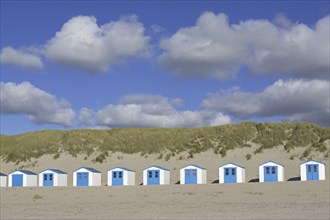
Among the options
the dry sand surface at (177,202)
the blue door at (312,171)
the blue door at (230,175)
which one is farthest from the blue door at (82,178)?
the blue door at (312,171)

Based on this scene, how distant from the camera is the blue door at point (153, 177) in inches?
1806

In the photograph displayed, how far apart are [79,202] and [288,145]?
29.3 m

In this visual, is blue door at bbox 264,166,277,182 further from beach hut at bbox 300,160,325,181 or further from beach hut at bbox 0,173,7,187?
beach hut at bbox 0,173,7,187

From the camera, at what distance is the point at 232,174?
44.4 m

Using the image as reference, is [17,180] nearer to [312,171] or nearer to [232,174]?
[232,174]

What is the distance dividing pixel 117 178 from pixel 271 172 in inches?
492

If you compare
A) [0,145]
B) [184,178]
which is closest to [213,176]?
[184,178]

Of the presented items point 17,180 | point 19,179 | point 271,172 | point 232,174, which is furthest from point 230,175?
point 17,180

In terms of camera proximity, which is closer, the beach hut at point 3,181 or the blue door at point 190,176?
the blue door at point 190,176

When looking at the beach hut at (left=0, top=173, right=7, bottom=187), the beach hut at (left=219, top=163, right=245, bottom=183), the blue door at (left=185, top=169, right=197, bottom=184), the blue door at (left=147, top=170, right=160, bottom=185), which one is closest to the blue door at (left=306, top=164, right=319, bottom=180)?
the beach hut at (left=219, top=163, right=245, bottom=183)

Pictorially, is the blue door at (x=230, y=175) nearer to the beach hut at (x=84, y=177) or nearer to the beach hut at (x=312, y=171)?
the beach hut at (x=312, y=171)

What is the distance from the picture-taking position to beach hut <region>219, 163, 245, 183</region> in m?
44.3

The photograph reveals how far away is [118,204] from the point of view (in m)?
31.2

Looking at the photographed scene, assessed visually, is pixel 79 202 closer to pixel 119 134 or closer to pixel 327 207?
pixel 327 207
